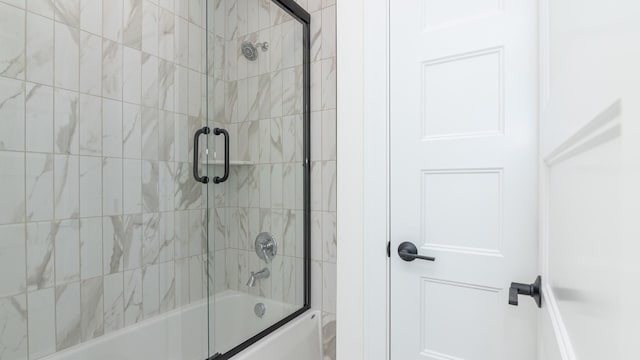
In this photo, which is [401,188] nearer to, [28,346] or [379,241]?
[379,241]

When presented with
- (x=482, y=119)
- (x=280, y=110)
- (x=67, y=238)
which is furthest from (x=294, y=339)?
(x=482, y=119)

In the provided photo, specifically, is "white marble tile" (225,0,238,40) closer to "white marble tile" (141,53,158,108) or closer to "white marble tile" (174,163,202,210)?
"white marble tile" (141,53,158,108)

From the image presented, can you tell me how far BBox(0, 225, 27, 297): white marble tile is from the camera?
3.34 feet

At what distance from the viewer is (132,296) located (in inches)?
54.6

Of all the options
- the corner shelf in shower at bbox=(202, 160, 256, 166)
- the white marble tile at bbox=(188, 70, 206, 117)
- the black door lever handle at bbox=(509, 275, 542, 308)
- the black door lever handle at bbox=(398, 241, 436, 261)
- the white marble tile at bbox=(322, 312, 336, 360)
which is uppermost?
the white marble tile at bbox=(188, 70, 206, 117)

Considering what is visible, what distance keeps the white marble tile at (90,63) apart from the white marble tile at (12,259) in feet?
1.88

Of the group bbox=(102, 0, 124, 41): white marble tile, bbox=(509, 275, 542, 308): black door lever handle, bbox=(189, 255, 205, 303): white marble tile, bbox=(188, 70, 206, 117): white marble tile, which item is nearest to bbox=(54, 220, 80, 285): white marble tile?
bbox=(189, 255, 205, 303): white marble tile

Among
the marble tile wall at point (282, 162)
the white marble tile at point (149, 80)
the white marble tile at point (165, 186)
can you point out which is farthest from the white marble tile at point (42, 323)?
the white marble tile at point (149, 80)

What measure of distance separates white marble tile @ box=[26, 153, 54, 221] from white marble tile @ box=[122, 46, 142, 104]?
0.40 metres

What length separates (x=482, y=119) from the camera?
1043 mm

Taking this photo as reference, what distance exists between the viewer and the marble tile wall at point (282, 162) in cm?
156

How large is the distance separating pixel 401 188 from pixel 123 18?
1.41 metres

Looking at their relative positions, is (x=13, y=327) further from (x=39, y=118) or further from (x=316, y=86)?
(x=316, y=86)

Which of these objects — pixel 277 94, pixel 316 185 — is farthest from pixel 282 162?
pixel 277 94
